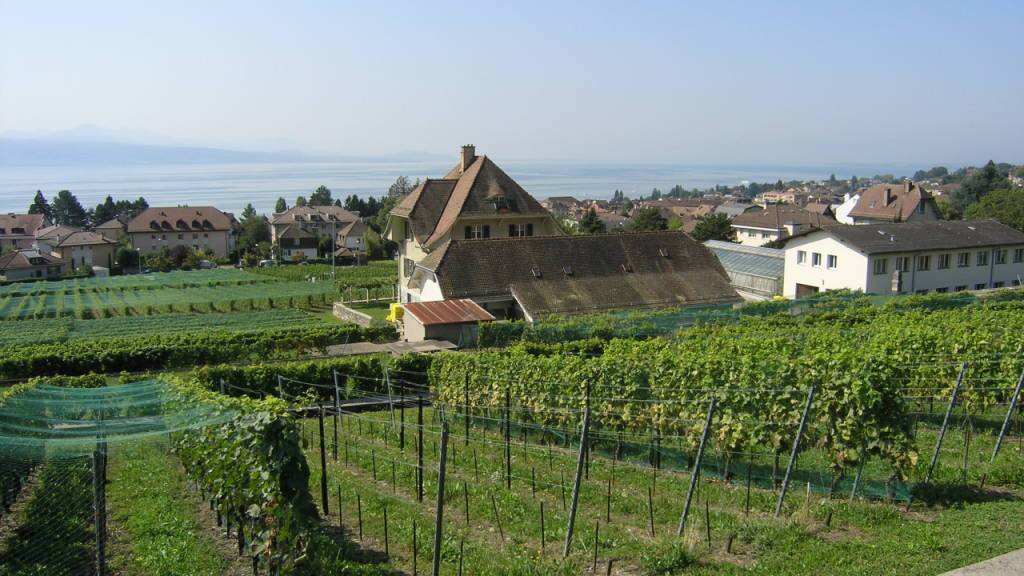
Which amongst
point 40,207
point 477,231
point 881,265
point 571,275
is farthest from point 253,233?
point 881,265

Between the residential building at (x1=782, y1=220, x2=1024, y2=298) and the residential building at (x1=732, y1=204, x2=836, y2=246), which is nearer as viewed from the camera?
the residential building at (x1=782, y1=220, x2=1024, y2=298)

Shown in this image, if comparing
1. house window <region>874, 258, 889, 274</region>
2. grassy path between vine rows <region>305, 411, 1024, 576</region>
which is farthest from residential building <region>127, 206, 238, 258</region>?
grassy path between vine rows <region>305, 411, 1024, 576</region>

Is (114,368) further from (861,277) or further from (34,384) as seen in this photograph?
(861,277)

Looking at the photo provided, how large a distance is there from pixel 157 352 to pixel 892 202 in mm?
69522

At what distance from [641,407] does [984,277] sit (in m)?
39.9

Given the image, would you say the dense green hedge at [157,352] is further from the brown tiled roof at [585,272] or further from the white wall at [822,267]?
the white wall at [822,267]

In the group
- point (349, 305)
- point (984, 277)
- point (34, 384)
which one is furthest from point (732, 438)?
point (349, 305)

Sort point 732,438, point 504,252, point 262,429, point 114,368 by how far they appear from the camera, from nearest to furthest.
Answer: point 262,429 → point 732,438 → point 114,368 → point 504,252

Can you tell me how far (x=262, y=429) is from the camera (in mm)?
9070

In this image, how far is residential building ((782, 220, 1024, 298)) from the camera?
4150 cm

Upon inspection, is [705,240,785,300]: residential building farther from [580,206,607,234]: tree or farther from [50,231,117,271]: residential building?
[50,231,117,271]: residential building

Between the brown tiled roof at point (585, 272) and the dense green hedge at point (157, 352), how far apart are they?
7.60 m

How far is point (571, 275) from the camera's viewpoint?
39.2m

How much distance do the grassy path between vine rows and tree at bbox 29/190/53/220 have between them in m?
151
